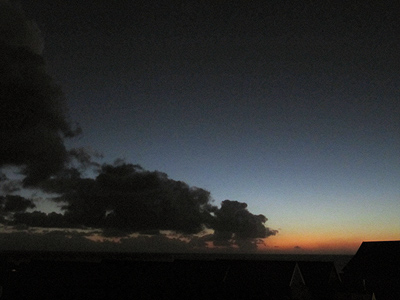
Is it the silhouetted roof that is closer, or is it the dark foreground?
the dark foreground

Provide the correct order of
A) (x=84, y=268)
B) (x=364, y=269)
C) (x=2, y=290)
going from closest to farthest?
(x=2, y=290) < (x=84, y=268) < (x=364, y=269)

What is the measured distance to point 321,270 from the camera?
41.6 meters

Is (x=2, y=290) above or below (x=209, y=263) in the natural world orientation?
below

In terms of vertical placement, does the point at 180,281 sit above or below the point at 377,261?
below

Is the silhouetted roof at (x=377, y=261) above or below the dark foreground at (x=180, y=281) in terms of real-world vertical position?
above

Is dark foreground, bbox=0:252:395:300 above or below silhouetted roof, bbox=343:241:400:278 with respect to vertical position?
below

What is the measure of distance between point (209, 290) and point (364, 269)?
2127 centimetres

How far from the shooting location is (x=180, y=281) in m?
38.3

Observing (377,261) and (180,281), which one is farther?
(377,261)

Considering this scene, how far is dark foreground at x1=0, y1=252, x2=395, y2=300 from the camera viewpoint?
3662 centimetres

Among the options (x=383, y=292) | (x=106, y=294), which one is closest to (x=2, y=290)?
(x=106, y=294)

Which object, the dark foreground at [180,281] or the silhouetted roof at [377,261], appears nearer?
the dark foreground at [180,281]

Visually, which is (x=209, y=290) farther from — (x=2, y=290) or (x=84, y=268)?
(x=2, y=290)

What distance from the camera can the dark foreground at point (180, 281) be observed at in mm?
36625
